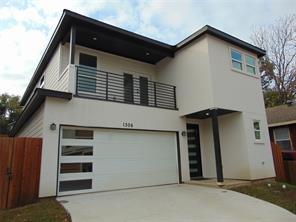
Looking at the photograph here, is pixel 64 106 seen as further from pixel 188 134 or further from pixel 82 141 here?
pixel 188 134

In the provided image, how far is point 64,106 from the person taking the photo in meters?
7.89

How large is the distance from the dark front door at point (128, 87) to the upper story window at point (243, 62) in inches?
198

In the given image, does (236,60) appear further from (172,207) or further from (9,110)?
(9,110)

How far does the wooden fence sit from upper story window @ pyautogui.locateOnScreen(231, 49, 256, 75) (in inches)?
359

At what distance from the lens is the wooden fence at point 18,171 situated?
6.45m

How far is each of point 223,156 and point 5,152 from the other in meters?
8.90

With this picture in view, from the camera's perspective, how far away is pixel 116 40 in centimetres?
1007

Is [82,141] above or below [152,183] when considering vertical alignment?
above

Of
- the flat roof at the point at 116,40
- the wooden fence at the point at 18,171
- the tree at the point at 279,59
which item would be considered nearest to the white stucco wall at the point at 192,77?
the flat roof at the point at 116,40

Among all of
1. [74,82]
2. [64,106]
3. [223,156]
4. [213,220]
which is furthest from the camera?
[223,156]

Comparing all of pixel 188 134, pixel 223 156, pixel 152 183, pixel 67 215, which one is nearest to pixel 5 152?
pixel 67 215

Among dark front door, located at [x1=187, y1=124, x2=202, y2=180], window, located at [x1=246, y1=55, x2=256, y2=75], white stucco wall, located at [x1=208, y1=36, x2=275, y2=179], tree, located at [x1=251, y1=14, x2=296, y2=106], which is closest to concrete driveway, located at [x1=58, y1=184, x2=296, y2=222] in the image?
white stucco wall, located at [x1=208, y1=36, x2=275, y2=179]

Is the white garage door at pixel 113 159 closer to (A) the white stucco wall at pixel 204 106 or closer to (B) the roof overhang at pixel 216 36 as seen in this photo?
(A) the white stucco wall at pixel 204 106

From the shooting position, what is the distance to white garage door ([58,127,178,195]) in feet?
25.7
